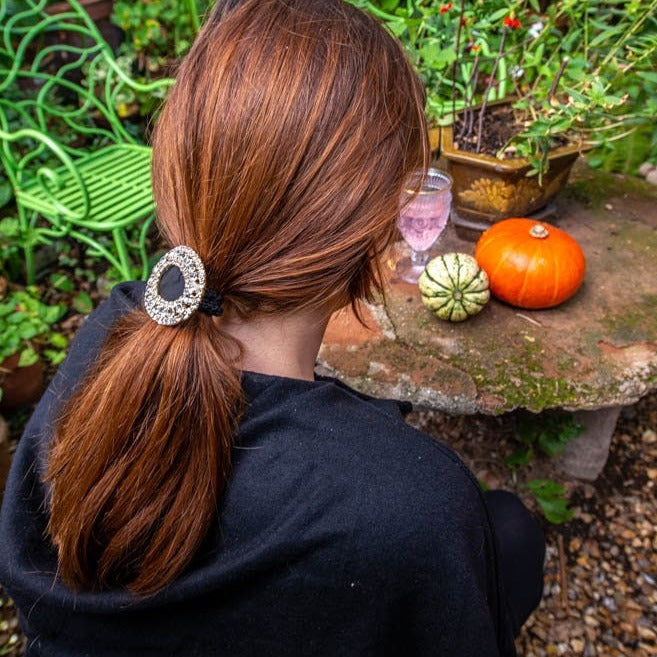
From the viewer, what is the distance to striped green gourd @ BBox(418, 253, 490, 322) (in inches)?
70.7

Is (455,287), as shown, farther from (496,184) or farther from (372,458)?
(372,458)

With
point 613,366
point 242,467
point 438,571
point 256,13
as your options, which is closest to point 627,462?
point 613,366

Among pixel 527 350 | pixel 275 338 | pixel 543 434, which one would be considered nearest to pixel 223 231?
pixel 275 338

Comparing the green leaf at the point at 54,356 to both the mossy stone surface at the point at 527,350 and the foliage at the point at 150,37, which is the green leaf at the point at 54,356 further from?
the mossy stone surface at the point at 527,350

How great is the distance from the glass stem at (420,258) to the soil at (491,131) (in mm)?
371

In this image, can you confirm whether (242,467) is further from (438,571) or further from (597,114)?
(597,114)

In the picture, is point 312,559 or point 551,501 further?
point 551,501

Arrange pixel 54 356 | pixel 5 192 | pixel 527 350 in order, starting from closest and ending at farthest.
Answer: pixel 527 350, pixel 54 356, pixel 5 192

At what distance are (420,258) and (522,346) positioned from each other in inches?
18.9

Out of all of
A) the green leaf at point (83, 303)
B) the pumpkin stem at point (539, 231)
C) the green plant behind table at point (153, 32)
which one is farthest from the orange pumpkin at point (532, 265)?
the green plant behind table at point (153, 32)

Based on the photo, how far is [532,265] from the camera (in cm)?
180

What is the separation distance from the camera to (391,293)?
2016mm

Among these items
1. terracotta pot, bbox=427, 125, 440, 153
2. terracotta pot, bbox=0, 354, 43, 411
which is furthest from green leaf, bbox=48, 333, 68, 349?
terracotta pot, bbox=427, 125, 440, 153

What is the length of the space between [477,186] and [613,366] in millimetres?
722
